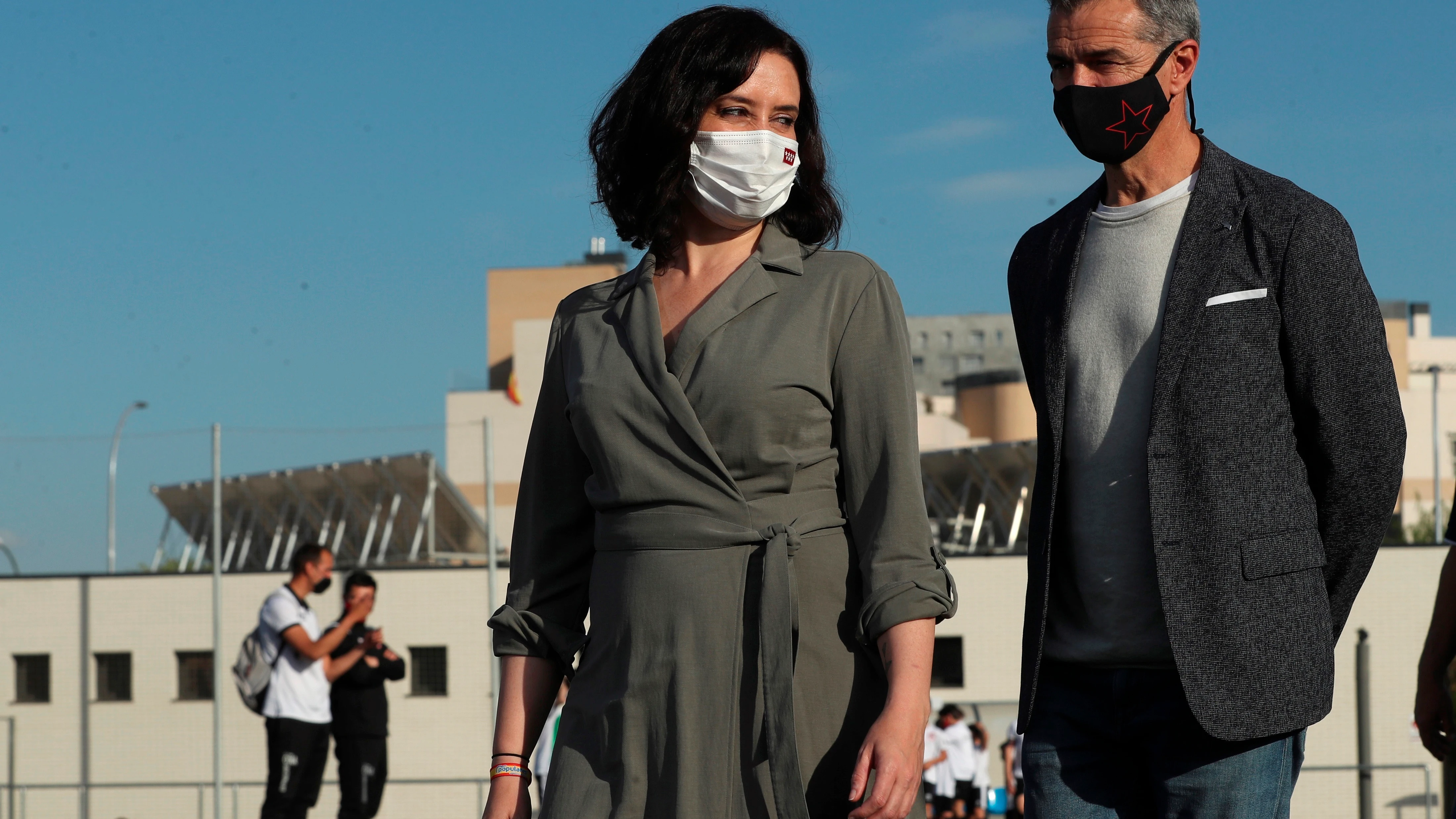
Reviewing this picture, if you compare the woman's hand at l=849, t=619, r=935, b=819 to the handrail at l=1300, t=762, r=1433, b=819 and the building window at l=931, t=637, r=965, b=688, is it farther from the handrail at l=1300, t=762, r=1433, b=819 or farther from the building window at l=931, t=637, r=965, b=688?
the building window at l=931, t=637, r=965, b=688

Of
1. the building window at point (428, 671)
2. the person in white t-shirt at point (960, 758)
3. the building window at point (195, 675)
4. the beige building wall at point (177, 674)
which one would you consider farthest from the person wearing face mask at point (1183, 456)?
the building window at point (195, 675)

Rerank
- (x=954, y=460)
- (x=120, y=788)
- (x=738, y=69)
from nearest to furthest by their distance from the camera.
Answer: (x=738, y=69)
(x=120, y=788)
(x=954, y=460)

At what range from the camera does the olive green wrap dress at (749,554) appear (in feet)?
7.54

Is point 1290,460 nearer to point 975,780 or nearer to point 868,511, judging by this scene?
point 868,511

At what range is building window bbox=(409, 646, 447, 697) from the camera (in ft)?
103

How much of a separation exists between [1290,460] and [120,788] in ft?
74.9

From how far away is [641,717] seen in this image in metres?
2.36

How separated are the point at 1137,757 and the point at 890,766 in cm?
76

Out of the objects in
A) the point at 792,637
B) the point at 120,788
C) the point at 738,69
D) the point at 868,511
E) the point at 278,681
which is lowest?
the point at 120,788

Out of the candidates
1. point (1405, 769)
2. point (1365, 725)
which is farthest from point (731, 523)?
point (1405, 769)

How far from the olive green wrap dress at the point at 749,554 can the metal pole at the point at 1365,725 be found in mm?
12227

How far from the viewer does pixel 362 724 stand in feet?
30.9

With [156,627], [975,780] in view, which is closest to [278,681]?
[975,780]

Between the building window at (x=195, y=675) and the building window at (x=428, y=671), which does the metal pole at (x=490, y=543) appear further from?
the building window at (x=195, y=675)
